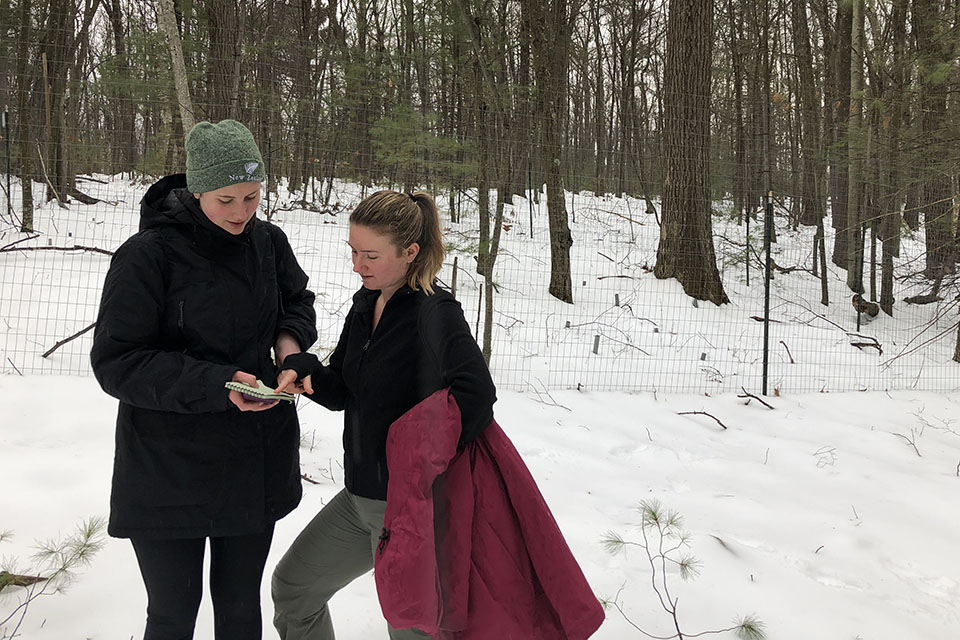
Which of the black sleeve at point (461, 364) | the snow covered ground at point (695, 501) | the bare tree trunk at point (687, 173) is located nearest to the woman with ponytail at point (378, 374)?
the black sleeve at point (461, 364)

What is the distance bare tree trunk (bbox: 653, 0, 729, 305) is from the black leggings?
26.0 ft

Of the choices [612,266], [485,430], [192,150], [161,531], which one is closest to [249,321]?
[192,150]

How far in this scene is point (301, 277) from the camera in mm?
2064

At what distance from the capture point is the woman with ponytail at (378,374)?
62.3 inches

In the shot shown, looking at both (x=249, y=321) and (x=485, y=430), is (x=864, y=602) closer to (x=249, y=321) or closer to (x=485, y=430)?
(x=485, y=430)

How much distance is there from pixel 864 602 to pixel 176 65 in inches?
207

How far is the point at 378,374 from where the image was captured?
169 cm

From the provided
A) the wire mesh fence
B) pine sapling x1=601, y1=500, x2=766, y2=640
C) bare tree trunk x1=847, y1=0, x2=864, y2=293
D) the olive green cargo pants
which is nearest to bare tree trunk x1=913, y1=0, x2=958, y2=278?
the wire mesh fence

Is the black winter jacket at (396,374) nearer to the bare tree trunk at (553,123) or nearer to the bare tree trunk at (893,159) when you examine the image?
the bare tree trunk at (553,123)

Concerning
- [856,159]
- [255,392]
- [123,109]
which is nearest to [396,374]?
[255,392]

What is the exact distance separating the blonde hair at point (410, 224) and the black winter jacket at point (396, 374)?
7 cm

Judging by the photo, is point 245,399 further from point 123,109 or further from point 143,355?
point 123,109

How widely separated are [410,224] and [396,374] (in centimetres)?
43

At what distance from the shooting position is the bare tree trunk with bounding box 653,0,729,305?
8.41 meters
